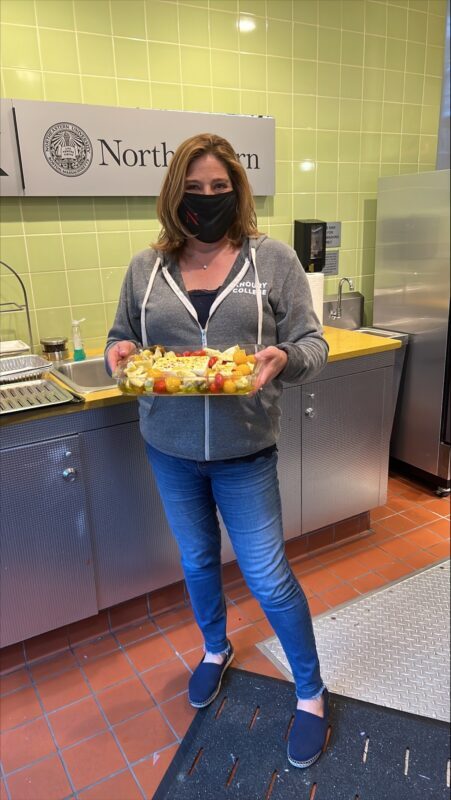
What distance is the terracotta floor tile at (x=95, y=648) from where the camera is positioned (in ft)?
6.06

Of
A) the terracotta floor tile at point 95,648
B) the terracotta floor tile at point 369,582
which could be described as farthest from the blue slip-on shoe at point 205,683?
the terracotta floor tile at point 369,582

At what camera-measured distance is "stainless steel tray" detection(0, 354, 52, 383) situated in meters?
1.84

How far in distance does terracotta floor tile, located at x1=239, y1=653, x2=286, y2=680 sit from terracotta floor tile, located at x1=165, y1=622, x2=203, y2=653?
0.20 m

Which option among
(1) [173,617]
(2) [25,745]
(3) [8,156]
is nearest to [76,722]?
(2) [25,745]

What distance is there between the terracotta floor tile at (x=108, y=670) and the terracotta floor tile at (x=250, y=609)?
43 centimetres

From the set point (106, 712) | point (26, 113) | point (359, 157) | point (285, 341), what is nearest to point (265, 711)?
point (106, 712)

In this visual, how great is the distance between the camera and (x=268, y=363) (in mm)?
1179

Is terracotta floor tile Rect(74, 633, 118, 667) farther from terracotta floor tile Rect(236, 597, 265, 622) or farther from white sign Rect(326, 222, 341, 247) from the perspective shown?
white sign Rect(326, 222, 341, 247)

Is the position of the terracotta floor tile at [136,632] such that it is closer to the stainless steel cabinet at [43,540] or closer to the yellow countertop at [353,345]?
the stainless steel cabinet at [43,540]

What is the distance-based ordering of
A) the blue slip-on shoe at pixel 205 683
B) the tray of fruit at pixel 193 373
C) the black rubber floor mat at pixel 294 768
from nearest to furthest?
the tray of fruit at pixel 193 373 < the black rubber floor mat at pixel 294 768 < the blue slip-on shoe at pixel 205 683

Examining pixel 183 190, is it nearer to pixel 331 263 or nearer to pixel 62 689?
pixel 62 689

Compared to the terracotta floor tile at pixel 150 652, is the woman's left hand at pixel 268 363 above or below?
above

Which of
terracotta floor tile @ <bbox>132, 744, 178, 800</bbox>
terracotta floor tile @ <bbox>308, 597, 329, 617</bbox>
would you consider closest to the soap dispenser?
terracotta floor tile @ <bbox>308, 597, 329, 617</bbox>

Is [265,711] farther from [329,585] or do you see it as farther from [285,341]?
[285,341]
